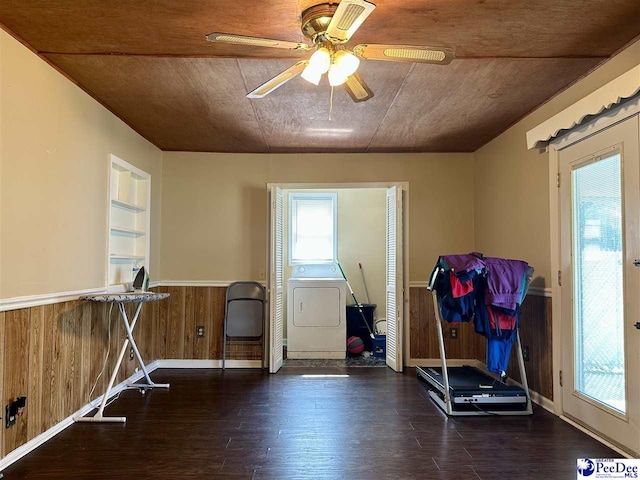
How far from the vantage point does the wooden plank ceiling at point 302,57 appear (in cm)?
225

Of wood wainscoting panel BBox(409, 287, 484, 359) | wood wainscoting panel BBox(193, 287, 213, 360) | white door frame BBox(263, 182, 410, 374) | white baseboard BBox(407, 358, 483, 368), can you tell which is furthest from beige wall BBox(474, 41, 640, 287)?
wood wainscoting panel BBox(193, 287, 213, 360)

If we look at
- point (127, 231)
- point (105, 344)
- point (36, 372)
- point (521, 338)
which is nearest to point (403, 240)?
point (521, 338)

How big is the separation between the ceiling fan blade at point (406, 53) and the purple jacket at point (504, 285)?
1.68 meters

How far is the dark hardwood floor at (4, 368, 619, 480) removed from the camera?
2438mm

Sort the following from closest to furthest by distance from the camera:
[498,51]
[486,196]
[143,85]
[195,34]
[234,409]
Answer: [195,34] → [498,51] → [143,85] → [234,409] → [486,196]

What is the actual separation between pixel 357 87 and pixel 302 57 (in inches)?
19.5

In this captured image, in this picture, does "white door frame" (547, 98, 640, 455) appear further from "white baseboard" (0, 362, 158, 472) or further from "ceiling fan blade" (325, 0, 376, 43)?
"white baseboard" (0, 362, 158, 472)

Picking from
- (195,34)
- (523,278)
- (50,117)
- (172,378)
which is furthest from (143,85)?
(523,278)

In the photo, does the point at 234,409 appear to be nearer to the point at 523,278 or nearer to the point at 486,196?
the point at 523,278

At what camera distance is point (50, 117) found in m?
2.83

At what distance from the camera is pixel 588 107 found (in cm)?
275

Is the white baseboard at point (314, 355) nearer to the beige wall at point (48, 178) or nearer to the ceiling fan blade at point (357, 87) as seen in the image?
the beige wall at point (48, 178)

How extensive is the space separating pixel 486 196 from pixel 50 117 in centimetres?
409

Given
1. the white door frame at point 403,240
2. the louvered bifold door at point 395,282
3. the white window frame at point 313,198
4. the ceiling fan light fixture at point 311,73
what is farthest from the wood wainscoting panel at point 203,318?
the ceiling fan light fixture at point 311,73
